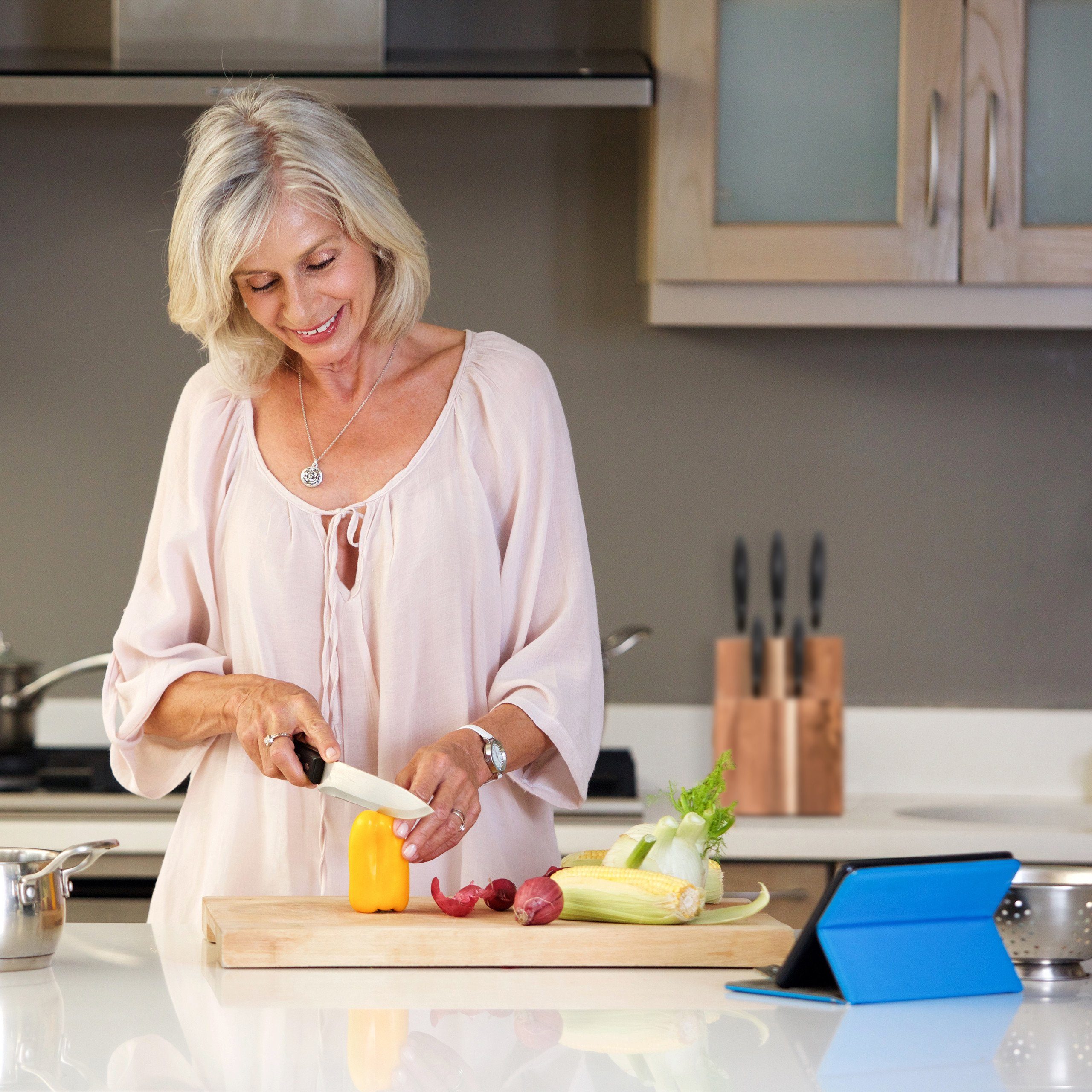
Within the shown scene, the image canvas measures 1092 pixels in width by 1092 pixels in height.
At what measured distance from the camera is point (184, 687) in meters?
1.48

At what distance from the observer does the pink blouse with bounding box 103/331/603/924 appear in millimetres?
1504

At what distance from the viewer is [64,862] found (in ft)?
3.92

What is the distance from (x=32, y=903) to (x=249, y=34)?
1.57 m

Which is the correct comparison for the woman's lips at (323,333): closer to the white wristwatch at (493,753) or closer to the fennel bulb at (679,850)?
the white wristwatch at (493,753)

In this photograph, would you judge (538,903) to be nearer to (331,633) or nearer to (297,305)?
(331,633)

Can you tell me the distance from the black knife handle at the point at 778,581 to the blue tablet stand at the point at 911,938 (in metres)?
1.45

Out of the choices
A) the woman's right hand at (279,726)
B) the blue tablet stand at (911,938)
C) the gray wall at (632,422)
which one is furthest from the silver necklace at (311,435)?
the gray wall at (632,422)

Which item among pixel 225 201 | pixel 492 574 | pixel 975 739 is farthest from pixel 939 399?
pixel 225 201

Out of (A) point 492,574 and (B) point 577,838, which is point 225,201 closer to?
(A) point 492,574

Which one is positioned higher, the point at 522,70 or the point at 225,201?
the point at 522,70

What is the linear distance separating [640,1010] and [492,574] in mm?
582

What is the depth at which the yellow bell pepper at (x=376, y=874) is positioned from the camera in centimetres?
123

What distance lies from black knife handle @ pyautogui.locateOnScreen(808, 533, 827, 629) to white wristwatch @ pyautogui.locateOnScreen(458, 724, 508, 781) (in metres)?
1.29

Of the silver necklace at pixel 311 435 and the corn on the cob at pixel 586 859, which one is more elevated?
the silver necklace at pixel 311 435
